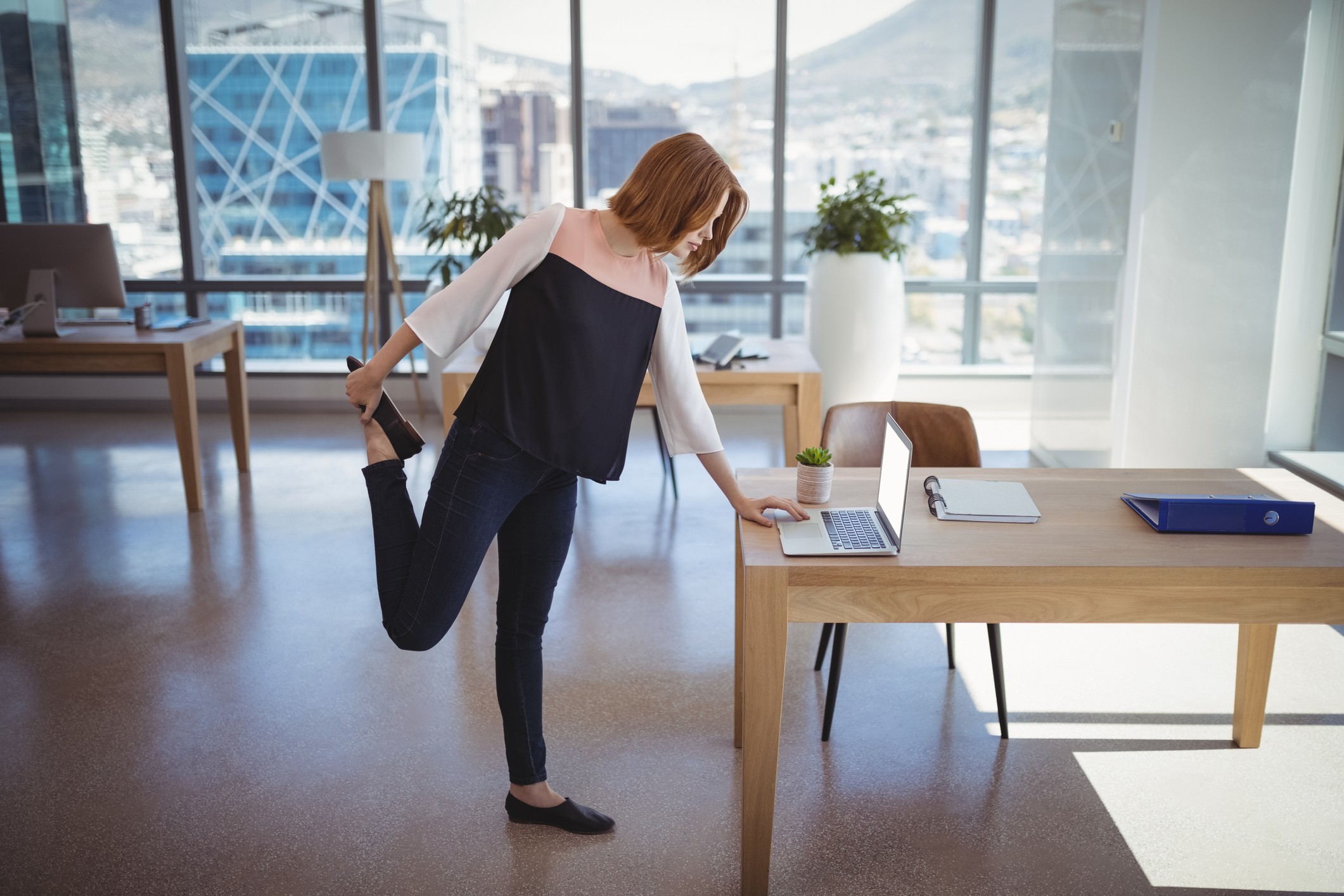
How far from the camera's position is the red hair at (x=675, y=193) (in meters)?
1.95

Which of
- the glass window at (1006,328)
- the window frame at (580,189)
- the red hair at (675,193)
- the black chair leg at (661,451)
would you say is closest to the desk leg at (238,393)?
the window frame at (580,189)

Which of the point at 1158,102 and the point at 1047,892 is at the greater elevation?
the point at 1158,102

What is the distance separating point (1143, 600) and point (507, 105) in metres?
5.51

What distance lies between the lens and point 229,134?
671 cm

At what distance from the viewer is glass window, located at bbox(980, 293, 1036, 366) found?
6695 millimetres

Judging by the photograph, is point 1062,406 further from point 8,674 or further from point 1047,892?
point 8,674

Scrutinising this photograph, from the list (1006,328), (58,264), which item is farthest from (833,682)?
(1006,328)

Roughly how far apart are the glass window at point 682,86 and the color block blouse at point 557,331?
15.2 ft

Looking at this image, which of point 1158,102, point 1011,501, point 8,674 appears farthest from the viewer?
point 1158,102

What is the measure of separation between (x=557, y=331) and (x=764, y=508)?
594 millimetres

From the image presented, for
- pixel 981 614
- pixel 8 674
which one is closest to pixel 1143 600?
pixel 981 614

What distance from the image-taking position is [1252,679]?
268 centimetres

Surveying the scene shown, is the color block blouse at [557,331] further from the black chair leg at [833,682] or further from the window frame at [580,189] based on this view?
the window frame at [580,189]

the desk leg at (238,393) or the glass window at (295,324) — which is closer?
the desk leg at (238,393)
